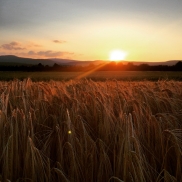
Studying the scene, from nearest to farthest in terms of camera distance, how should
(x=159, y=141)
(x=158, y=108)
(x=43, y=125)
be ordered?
(x=159, y=141) → (x=43, y=125) → (x=158, y=108)

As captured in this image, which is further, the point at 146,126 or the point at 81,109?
the point at 81,109

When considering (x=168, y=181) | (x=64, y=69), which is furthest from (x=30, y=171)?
(x=64, y=69)

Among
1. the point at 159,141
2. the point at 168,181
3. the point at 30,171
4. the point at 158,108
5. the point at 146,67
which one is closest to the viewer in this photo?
the point at 168,181

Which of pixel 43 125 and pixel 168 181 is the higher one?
pixel 43 125

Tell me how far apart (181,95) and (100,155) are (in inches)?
89.2

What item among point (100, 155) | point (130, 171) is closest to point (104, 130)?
point (100, 155)

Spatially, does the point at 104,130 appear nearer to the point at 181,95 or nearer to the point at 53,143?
the point at 53,143

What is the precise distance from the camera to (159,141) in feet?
5.78

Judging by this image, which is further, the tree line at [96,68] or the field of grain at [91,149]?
the tree line at [96,68]

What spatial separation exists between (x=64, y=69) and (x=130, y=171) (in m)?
36.3

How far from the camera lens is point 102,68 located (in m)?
38.6

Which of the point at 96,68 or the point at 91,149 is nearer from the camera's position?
the point at 91,149

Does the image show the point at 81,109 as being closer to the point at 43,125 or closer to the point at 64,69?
the point at 43,125

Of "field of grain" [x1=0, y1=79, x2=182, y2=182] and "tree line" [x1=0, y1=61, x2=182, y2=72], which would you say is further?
"tree line" [x1=0, y1=61, x2=182, y2=72]
